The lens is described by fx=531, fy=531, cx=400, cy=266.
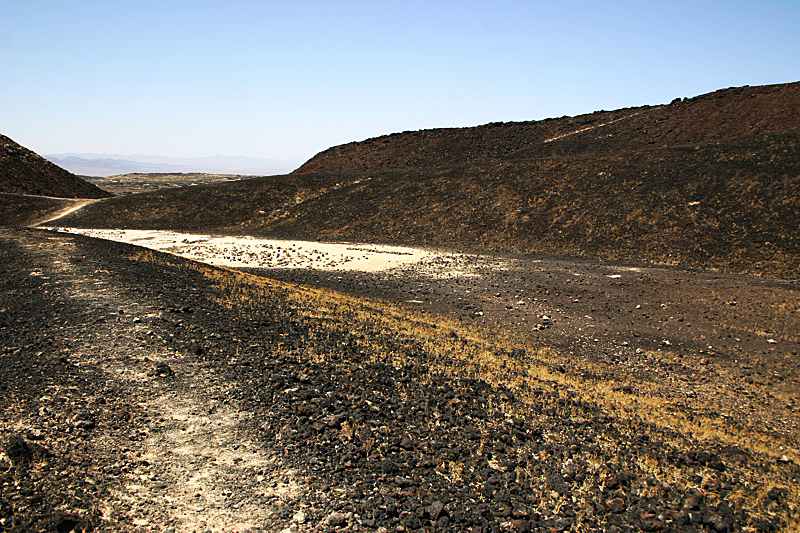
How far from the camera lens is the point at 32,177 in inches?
2142

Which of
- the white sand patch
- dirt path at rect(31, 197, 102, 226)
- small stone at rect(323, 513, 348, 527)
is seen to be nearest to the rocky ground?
small stone at rect(323, 513, 348, 527)

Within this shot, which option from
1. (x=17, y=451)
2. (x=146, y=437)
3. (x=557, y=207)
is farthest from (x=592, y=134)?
(x=17, y=451)

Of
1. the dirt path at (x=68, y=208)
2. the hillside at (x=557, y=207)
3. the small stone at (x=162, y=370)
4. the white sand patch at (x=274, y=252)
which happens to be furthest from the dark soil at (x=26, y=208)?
the small stone at (x=162, y=370)

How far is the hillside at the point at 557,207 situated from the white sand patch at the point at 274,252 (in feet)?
10.9

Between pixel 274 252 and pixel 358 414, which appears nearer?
pixel 358 414

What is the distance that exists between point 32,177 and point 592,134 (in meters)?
56.9

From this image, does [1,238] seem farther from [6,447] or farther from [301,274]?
[6,447]

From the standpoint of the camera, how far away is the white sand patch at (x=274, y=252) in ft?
82.1

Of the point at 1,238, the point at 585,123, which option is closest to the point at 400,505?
the point at 1,238

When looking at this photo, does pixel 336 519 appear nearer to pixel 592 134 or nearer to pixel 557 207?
pixel 557 207

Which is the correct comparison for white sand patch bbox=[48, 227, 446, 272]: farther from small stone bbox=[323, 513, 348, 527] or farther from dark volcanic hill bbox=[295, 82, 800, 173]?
dark volcanic hill bbox=[295, 82, 800, 173]

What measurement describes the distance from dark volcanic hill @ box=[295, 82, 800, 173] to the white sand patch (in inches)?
827

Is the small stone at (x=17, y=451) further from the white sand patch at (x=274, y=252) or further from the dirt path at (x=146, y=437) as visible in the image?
the white sand patch at (x=274, y=252)

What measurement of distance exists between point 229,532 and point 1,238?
→ 15483 mm
